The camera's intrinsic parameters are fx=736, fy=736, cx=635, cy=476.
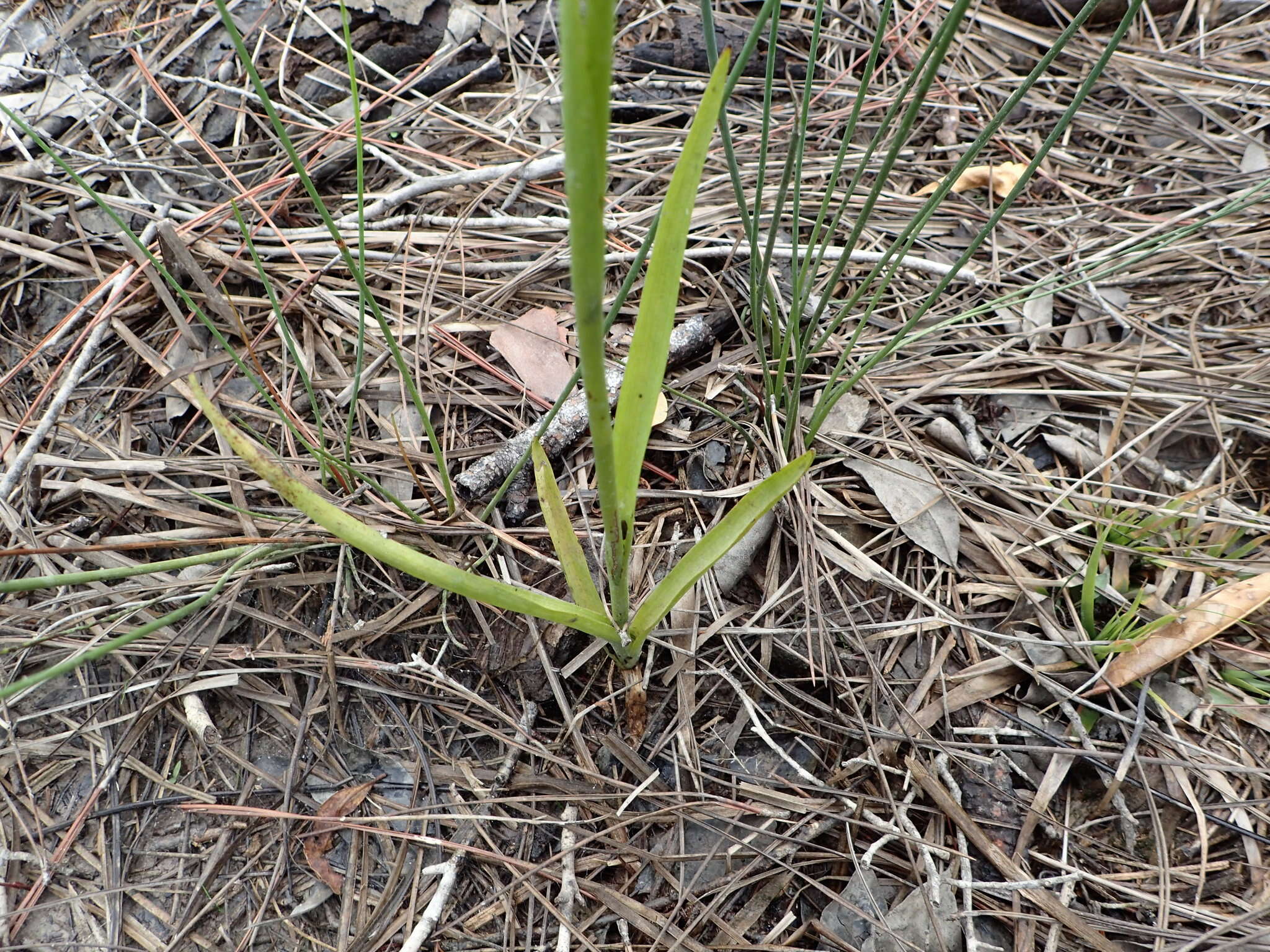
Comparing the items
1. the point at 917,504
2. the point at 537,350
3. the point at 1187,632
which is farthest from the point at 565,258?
the point at 1187,632

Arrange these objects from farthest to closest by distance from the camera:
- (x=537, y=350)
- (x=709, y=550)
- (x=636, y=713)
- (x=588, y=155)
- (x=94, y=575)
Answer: (x=537, y=350)
(x=636, y=713)
(x=709, y=550)
(x=94, y=575)
(x=588, y=155)

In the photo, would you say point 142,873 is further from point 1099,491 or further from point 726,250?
point 1099,491

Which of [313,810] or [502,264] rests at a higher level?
[502,264]

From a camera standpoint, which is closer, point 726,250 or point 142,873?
point 142,873

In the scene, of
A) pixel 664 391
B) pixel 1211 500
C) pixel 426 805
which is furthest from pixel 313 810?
pixel 1211 500

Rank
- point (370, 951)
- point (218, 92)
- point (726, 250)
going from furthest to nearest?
point (218, 92) < point (726, 250) < point (370, 951)

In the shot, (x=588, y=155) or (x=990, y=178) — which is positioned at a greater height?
(x=588, y=155)

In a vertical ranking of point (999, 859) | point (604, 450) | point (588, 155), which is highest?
point (588, 155)

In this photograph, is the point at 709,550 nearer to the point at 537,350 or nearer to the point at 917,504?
the point at 917,504
